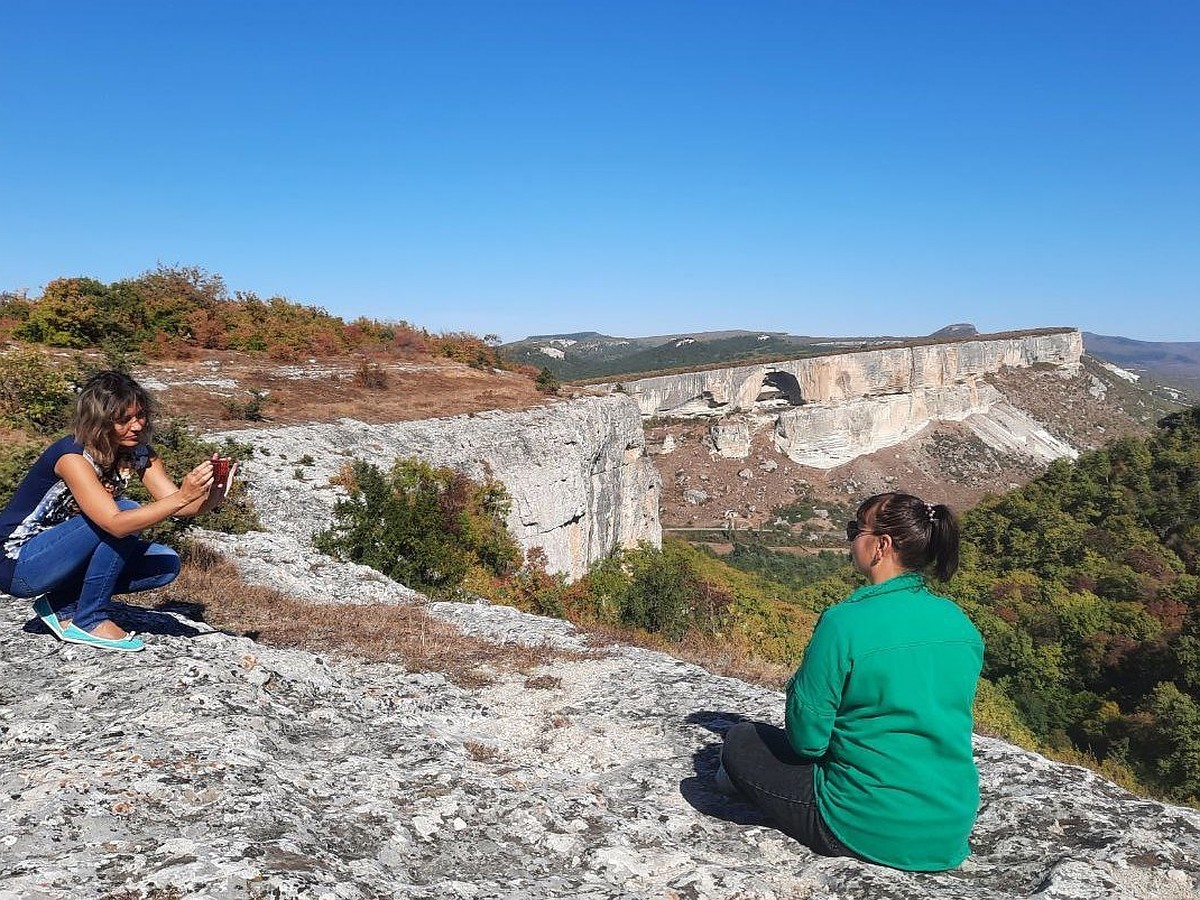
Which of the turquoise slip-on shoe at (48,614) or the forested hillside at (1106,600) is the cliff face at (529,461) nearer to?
the turquoise slip-on shoe at (48,614)

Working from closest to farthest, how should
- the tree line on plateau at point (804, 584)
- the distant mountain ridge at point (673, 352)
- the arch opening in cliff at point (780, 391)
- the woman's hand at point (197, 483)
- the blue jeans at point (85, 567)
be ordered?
the woman's hand at point (197, 483), the blue jeans at point (85, 567), the tree line on plateau at point (804, 584), the arch opening in cliff at point (780, 391), the distant mountain ridge at point (673, 352)

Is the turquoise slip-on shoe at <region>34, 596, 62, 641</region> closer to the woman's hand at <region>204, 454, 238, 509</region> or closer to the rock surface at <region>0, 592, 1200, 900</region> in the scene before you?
the rock surface at <region>0, 592, 1200, 900</region>

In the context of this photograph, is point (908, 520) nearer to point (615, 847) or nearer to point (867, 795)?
point (867, 795)

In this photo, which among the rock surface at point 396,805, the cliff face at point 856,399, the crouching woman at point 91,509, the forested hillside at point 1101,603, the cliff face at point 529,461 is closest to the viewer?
the rock surface at point 396,805

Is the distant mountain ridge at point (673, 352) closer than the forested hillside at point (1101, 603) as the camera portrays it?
No

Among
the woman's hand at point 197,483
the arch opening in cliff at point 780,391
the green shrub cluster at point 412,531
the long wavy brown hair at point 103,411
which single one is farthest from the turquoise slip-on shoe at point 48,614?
the arch opening in cliff at point 780,391

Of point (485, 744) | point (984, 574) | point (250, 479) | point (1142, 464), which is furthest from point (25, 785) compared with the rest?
point (1142, 464)

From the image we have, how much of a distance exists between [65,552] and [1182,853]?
5.79 m

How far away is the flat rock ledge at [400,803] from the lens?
2.73m

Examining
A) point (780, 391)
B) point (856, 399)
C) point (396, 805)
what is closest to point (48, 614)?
point (396, 805)

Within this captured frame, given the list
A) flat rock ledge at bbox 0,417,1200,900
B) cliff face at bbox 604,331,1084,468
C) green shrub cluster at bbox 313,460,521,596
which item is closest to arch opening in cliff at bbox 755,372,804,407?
cliff face at bbox 604,331,1084,468

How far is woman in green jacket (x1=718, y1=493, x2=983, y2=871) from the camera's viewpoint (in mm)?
2809

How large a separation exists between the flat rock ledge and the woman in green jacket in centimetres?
21

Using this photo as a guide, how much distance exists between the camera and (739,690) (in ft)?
19.4
